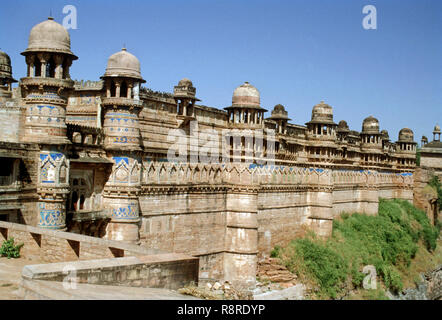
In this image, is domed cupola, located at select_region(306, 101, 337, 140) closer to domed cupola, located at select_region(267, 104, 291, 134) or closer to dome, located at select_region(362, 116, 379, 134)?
domed cupola, located at select_region(267, 104, 291, 134)

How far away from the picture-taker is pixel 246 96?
21828 millimetres

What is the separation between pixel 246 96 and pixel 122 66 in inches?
297

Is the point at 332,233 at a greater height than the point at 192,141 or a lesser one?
lesser

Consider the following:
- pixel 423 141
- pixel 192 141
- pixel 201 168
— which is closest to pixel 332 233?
pixel 192 141

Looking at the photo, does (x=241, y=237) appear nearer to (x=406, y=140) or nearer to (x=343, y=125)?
(x=343, y=125)

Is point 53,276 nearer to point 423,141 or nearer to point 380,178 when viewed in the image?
point 380,178

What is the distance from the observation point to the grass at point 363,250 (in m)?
22.9

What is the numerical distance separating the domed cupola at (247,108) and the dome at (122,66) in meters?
6.99

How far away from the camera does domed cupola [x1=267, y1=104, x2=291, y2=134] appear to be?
33688 millimetres

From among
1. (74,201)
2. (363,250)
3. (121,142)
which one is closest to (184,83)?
(121,142)

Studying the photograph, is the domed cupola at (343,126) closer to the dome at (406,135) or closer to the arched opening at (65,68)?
the dome at (406,135)

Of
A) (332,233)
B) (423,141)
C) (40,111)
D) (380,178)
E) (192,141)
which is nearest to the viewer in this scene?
(40,111)

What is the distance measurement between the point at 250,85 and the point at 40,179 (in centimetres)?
1135

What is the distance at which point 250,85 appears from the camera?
22.2 m
